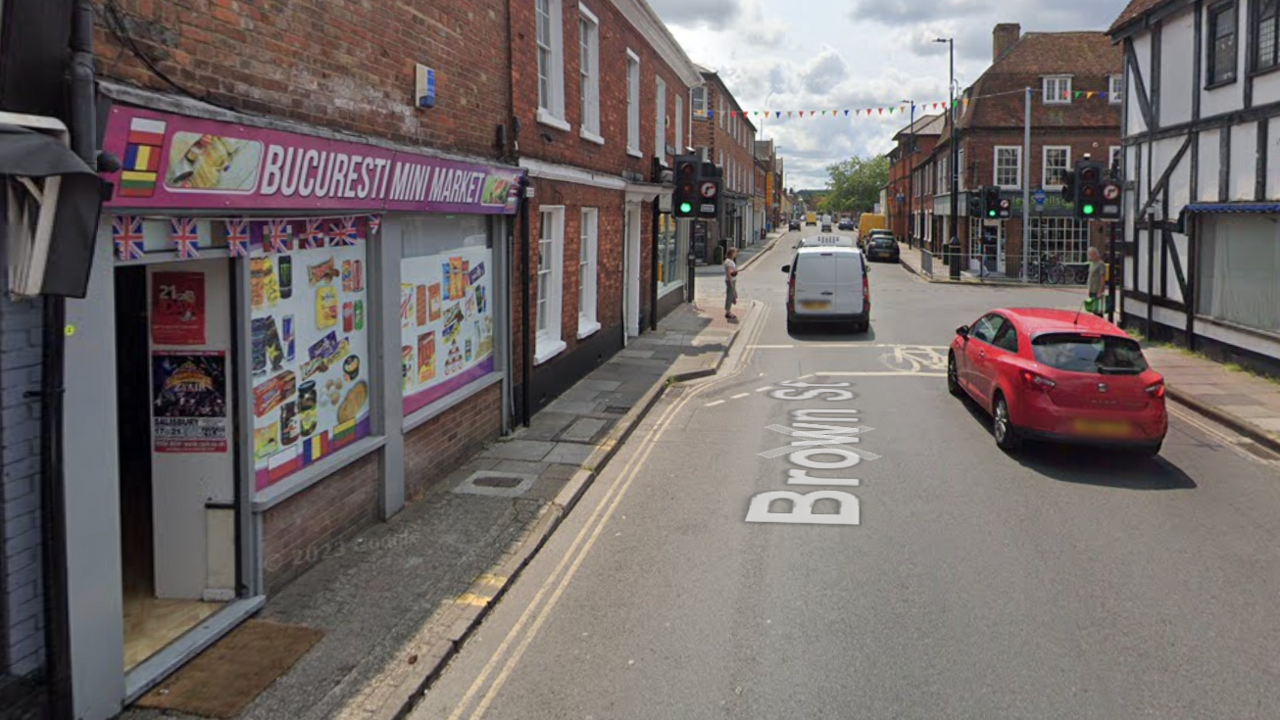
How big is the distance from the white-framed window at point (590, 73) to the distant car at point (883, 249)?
38.6 m

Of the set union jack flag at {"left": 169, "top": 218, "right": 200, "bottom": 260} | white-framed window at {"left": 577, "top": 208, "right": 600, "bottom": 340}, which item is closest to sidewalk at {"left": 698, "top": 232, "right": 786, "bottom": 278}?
white-framed window at {"left": 577, "top": 208, "right": 600, "bottom": 340}

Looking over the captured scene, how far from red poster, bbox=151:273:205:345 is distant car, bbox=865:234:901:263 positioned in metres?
48.2

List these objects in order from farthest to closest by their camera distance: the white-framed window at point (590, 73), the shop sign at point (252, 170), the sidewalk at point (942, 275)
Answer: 1. the sidewalk at point (942, 275)
2. the white-framed window at point (590, 73)
3. the shop sign at point (252, 170)

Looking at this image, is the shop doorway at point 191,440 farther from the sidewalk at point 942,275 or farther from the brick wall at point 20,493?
the sidewalk at point 942,275

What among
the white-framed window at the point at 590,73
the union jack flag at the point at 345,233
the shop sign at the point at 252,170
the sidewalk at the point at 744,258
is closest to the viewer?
the shop sign at the point at 252,170

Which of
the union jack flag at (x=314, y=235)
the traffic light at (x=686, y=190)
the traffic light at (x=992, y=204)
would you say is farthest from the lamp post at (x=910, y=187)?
the union jack flag at (x=314, y=235)

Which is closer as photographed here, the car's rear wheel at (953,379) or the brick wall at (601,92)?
the brick wall at (601,92)

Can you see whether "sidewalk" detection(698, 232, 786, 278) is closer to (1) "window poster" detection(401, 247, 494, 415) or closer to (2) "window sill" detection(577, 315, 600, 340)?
(2) "window sill" detection(577, 315, 600, 340)

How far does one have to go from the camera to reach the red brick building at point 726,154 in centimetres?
4744

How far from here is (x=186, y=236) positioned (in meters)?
5.41

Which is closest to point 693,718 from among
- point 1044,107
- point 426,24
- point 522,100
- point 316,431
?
point 316,431

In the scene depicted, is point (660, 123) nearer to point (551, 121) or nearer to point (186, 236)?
point (551, 121)

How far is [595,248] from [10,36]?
11.8 meters

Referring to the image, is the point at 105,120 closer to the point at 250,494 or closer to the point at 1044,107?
the point at 250,494
